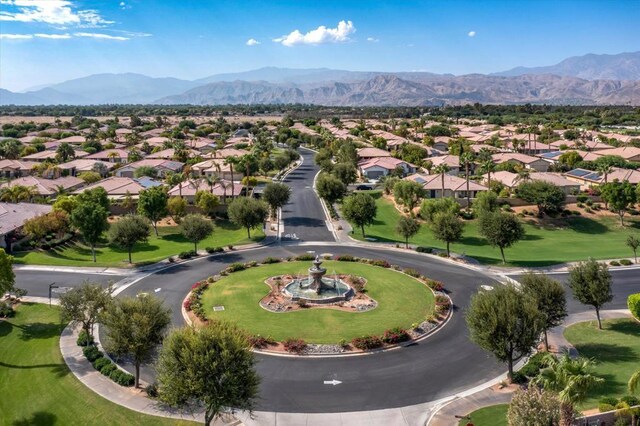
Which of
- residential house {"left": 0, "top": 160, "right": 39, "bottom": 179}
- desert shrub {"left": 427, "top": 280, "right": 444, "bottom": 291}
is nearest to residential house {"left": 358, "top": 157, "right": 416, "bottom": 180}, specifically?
desert shrub {"left": 427, "top": 280, "right": 444, "bottom": 291}

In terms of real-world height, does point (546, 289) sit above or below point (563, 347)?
above

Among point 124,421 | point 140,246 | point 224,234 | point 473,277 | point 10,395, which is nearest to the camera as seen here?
point 124,421

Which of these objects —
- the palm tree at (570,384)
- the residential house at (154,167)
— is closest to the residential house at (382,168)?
the residential house at (154,167)

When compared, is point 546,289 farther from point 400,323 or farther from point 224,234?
point 224,234

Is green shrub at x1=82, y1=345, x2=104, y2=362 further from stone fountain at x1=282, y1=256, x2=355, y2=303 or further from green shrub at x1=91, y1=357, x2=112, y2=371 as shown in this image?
stone fountain at x1=282, y1=256, x2=355, y2=303

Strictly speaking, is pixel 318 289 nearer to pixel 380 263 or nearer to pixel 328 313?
pixel 328 313

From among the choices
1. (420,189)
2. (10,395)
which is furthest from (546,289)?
(420,189)
